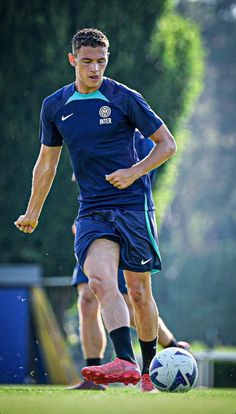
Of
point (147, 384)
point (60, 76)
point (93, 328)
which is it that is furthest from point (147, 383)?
point (60, 76)

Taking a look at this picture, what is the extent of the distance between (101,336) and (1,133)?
40.0 feet

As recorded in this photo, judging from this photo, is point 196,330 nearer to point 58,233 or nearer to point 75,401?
point 58,233

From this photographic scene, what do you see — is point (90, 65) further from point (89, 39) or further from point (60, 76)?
point (60, 76)

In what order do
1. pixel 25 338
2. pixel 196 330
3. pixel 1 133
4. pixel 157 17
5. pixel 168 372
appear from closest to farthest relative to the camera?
1. pixel 168 372
2. pixel 25 338
3. pixel 1 133
4. pixel 157 17
5. pixel 196 330

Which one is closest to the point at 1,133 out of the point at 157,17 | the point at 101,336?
the point at 157,17

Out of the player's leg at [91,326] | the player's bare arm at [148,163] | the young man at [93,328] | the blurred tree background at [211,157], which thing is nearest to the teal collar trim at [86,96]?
the player's bare arm at [148,163]

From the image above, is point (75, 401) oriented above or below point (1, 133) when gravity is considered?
below

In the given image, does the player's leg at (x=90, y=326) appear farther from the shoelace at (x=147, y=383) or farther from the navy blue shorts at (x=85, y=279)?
the shoelace at (x=147, y=383)

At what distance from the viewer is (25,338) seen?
1562cm

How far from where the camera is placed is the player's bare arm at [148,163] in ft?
24.0

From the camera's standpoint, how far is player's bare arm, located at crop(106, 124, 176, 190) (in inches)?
289

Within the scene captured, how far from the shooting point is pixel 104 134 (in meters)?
7.44

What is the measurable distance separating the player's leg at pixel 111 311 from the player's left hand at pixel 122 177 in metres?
0.37

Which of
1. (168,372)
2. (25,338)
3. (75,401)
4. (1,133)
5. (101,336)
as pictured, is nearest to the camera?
(75,401)
